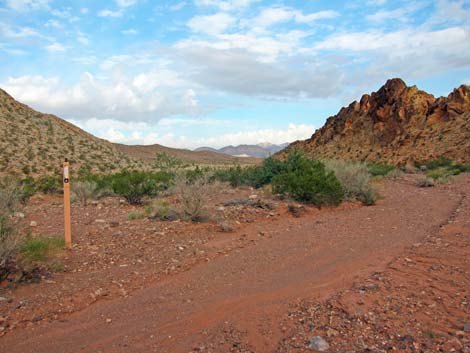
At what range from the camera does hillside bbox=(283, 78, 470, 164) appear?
42688mm

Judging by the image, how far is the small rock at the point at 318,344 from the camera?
14.8 ft

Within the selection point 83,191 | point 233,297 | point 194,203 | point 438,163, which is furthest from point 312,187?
point 438,163

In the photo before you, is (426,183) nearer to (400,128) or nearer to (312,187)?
(312,187)

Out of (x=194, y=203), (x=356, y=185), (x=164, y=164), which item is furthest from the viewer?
(x=164, y=164)

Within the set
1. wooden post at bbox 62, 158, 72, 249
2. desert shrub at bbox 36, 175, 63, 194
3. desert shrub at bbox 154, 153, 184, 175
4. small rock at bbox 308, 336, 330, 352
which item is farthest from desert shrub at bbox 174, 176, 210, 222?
desert shrub at bbox 154, 153, 184, 175

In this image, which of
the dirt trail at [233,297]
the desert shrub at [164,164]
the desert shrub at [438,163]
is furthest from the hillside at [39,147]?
the desert shrub at [438,163]

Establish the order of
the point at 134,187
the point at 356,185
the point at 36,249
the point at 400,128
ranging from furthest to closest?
the point at 400,128 → the point at 134,187 → the point at 356,185 → the point at 36,249

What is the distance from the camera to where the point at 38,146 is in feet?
133

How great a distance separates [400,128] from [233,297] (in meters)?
47.5

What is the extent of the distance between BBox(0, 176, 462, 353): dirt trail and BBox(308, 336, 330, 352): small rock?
407mm

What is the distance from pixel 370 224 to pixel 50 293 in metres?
8.52

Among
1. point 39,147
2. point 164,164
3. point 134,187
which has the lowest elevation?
point 134,187

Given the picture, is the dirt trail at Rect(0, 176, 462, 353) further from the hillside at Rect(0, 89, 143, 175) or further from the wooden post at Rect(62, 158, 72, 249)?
the hillside at Rect(0, 89, 143, 175)

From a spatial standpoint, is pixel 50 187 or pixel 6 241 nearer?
pixel 6 241
